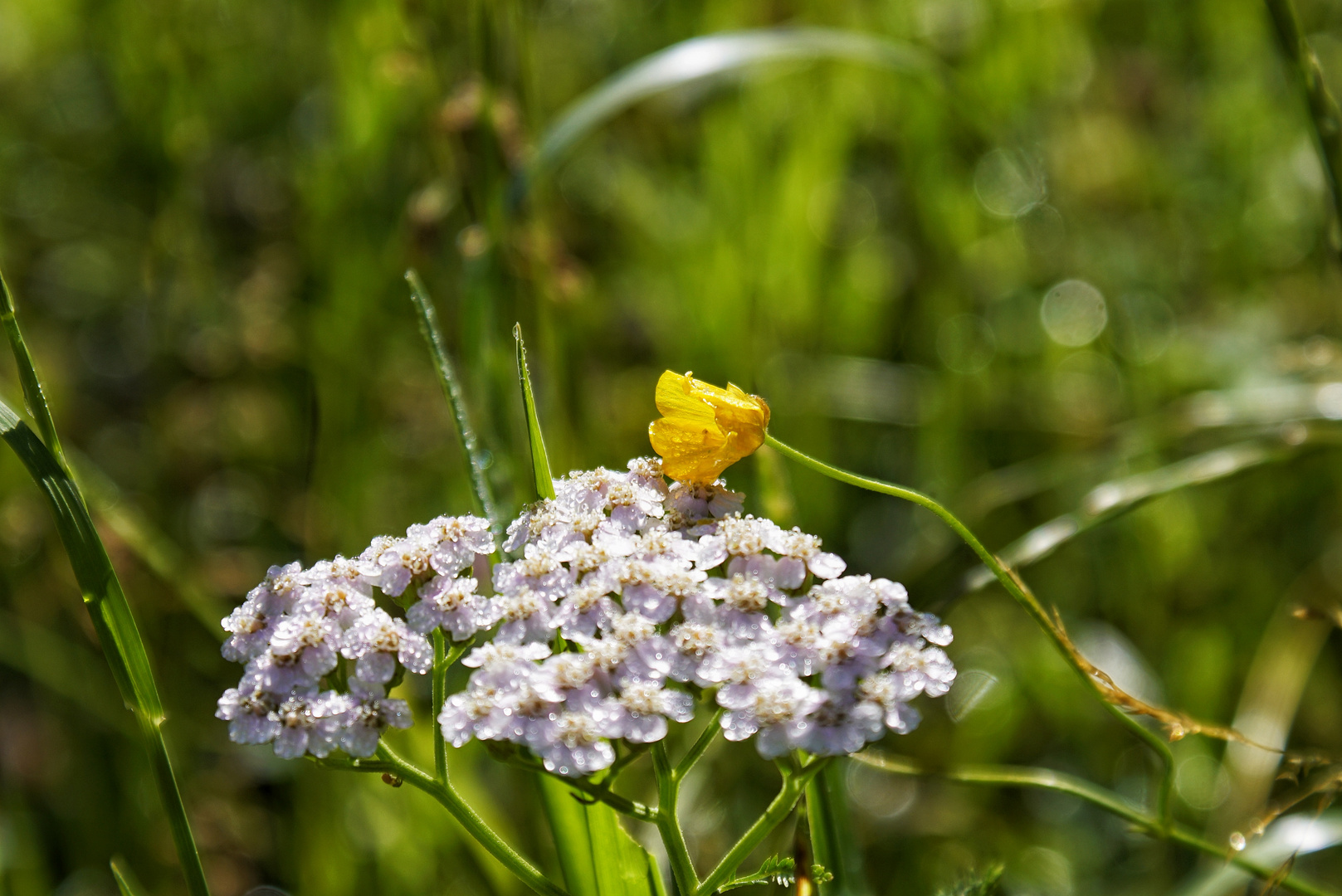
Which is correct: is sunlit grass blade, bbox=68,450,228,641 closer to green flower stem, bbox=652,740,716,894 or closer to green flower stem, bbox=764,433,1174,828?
green flower stem, bbox=652,740,716,894

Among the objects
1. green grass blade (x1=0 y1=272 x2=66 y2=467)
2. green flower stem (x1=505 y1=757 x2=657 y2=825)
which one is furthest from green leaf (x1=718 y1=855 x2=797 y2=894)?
green grass blade (x1=0 y1=272 x2=66 y2=467)

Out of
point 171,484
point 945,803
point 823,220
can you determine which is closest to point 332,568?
point 945,803

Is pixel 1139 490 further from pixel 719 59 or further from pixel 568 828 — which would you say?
pixel 719 59

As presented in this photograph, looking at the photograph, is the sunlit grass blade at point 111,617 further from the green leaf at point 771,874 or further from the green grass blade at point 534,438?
the green leaf at point 771,874

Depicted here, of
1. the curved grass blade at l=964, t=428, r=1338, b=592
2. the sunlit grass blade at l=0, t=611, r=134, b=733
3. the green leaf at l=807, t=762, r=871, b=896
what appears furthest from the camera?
the sunlit grass blade at l=0, t=611, r=134, b=733

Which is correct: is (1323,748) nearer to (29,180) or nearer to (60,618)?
(60,618)

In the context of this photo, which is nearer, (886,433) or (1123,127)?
(886,433)

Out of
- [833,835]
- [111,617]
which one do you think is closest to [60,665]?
[111,617]
